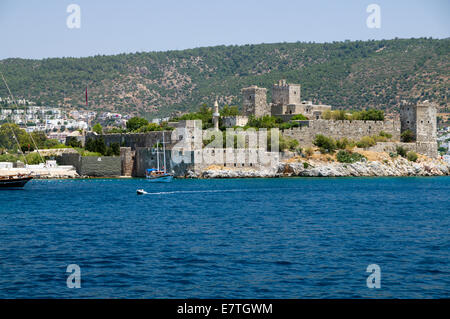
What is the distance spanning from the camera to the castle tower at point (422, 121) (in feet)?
167

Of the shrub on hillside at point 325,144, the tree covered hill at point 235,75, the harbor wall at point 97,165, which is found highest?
the tree covered hill at point 235,75

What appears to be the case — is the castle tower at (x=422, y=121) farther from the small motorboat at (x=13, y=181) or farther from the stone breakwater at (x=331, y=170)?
the small motorboat at (x=13, y=181)

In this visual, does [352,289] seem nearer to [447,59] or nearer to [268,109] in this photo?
[268,109]

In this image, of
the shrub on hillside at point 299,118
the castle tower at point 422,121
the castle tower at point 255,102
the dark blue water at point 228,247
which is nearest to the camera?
the dark blue water at point 228,247

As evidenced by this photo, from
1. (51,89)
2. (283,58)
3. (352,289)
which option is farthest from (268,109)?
(51,89)

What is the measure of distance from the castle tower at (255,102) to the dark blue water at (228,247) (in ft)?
74.8

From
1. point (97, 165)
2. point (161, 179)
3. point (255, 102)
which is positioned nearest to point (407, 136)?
point (255, 102)

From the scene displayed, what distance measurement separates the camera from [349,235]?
16.8 metres

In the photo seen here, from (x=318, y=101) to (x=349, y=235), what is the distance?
63327mm

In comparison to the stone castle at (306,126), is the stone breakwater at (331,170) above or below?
below

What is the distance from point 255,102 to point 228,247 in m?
36.9

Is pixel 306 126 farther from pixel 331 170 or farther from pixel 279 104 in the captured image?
pixel 279 104

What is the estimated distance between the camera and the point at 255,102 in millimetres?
50938

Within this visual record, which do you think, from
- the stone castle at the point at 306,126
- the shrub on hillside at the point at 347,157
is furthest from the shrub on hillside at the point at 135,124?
the shrub on hillside at the point at 347,157
